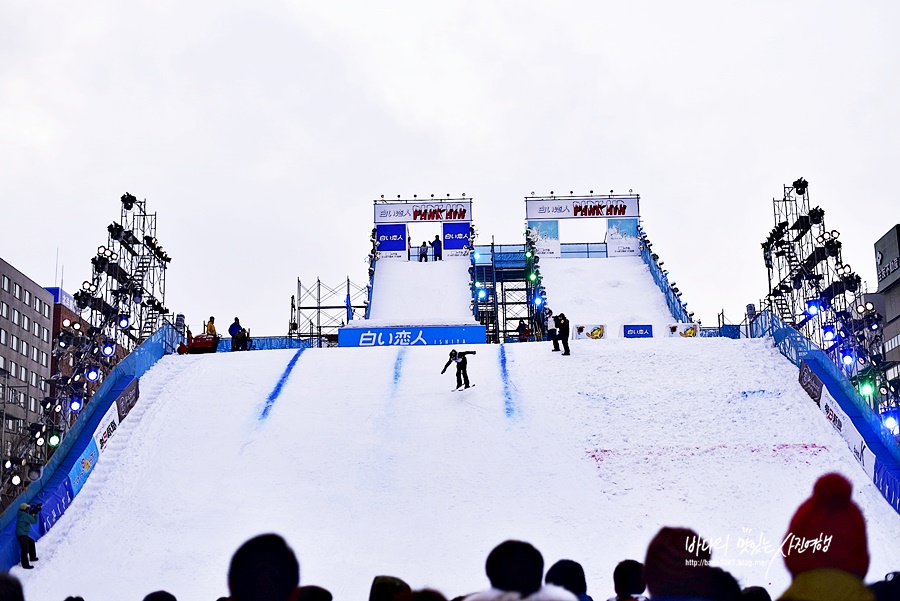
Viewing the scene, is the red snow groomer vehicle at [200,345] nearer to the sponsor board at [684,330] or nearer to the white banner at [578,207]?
the sponsor board at [684,330]

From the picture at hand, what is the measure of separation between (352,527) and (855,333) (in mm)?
13254

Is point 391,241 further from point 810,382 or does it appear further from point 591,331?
point 810,382

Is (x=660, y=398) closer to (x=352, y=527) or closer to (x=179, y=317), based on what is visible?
(x=352, y=527)

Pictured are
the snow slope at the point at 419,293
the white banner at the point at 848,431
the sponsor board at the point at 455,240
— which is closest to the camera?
the white banner at the point at 848,431

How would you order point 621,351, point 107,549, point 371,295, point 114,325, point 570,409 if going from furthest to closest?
point 371,295
point 114,325
point 621,351
point 570,409
point 107,549

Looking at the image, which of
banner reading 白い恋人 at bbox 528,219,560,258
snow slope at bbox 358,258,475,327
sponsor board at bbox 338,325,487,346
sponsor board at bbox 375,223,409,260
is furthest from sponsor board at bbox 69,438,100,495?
banner reading 白い恋人 at bbox 528,219,560,258

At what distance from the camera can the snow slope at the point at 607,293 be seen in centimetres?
3288

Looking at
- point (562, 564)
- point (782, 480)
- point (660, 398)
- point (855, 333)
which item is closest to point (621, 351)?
point (660, 398)

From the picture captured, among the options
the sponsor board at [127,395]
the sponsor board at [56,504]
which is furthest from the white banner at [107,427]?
the sponsor board at [56,504]

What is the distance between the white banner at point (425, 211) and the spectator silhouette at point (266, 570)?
116 ft

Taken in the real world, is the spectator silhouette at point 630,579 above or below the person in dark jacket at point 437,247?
below

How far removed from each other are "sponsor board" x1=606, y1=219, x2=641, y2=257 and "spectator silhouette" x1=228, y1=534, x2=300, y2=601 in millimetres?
36477

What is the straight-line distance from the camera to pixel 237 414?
20.2 meters

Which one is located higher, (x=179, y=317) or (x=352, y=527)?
(x=179, y=317)
